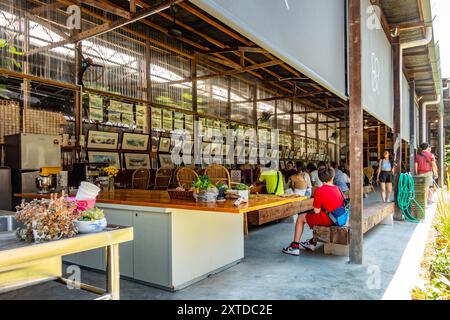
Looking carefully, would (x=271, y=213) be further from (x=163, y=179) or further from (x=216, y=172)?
(x=163, y=179)

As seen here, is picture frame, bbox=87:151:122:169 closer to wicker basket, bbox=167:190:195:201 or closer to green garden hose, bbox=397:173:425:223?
wicker basket, bbox=167:190:195:201

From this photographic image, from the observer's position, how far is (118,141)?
7336 millimetres

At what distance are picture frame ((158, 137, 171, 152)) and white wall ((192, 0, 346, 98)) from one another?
195 inches

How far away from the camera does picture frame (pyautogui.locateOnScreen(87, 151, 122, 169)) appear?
681 centimetres

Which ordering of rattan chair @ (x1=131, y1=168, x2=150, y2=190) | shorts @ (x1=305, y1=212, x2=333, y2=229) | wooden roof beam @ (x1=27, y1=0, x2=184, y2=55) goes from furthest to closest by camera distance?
rattan chair @ (x1=131, y1=168, x2=150, y2=190), wooden roof beam @ (x1=27, y1=0, x2=184, y2=55), shorts @ (x1=305, y1=212, x2=333, y2=229)

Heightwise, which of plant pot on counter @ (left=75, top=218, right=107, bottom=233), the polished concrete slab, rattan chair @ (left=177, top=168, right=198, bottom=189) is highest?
rattan chair @ (left=177, top=168, right=198, bottom=189)

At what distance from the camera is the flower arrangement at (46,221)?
1.55 metres

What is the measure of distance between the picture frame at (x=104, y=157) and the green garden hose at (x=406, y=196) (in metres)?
5.93

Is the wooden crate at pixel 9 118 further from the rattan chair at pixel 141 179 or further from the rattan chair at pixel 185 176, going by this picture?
the rattan chair at pixel 185 176

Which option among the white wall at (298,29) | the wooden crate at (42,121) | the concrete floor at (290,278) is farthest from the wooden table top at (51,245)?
the wooden crate at (42,121)

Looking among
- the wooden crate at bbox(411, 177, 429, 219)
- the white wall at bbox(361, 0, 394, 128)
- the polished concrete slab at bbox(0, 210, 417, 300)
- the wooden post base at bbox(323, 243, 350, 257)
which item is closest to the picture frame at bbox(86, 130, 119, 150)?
the polished concrete slab at bbox(0, 210, 417, 300)

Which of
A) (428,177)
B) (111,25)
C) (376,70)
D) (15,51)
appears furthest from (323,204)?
(15,51)

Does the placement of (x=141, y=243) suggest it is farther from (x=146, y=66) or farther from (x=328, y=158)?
(x=328, y=158)
